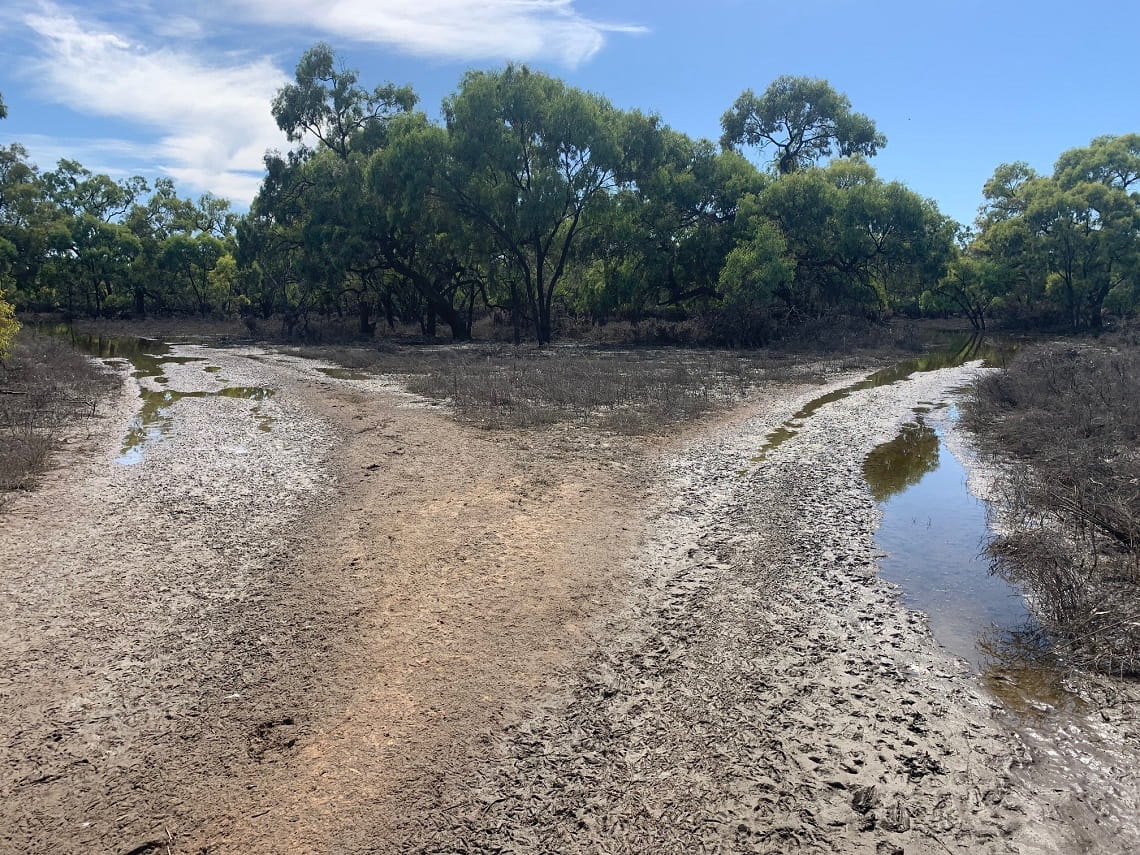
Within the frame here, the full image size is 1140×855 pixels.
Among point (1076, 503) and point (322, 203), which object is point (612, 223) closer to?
point (322, 203)

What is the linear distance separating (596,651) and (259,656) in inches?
106

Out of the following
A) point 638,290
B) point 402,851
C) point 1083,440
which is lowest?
point 402,851

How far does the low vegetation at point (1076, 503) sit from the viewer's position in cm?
558

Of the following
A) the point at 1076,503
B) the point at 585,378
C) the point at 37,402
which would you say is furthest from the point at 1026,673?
the point at 37,402

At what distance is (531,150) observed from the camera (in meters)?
33.4

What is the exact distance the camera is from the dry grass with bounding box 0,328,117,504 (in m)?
10.5

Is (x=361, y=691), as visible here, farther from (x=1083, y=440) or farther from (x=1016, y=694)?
(x=1083, y=440)

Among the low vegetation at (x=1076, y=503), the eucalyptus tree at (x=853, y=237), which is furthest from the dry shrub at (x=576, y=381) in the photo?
the eucalyptus tree at (x=853, y=237)

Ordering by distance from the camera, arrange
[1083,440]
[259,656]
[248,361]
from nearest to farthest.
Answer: [259,656] → [1083,440] → [248,361]

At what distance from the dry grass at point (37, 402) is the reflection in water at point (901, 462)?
12.5 meters

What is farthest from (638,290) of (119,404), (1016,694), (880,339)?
(1016,694)

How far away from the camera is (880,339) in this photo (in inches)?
1431

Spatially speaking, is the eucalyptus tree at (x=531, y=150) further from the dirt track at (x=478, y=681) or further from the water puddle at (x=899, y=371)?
the dirt track at (x=478, y=681)

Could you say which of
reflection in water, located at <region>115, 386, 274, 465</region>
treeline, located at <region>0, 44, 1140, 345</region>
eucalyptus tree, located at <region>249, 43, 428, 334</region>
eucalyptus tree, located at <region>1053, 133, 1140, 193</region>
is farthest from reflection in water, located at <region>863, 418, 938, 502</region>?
eucalyptus tree, located at <region>1053, 133, 1140, 193</region>
